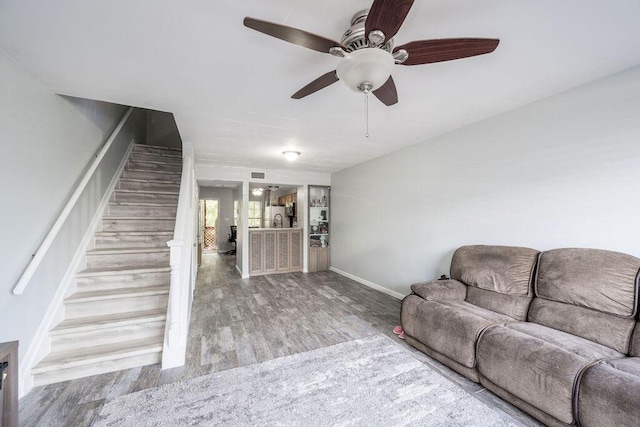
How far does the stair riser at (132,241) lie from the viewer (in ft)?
10.1

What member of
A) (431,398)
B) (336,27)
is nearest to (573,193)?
(431,398)

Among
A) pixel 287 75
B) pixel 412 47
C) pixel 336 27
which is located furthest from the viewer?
pixel 287 75

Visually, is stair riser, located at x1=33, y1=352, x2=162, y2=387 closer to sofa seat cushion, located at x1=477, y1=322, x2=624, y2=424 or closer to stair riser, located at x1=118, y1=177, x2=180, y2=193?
stair riser, located at x1=118, y1=177, x2=180, y2=193

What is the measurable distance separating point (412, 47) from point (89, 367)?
3.24 meters

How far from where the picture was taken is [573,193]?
2.18 m

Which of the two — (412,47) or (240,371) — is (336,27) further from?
(240,371)

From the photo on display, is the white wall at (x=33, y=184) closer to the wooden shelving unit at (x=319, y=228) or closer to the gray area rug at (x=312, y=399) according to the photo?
→ the gray area rug at (x=312, y=399)

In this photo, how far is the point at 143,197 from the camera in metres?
3.79

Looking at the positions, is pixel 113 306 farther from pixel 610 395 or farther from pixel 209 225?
pixel 209 225

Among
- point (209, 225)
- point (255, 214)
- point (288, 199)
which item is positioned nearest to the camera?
point (288, 199)

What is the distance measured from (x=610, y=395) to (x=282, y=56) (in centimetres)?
265

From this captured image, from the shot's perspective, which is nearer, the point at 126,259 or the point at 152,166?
the point at 126,259

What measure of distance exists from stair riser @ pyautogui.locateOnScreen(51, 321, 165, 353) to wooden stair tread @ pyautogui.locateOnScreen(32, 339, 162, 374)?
0.12ft

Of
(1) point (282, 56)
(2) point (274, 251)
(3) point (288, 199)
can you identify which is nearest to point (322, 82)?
(1) point (282, 56)
